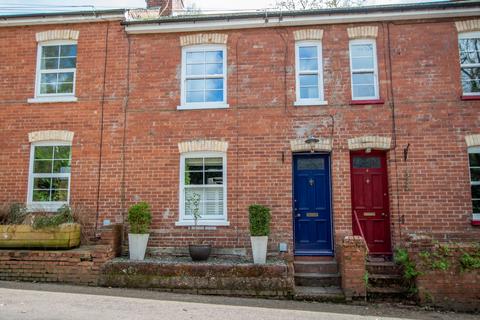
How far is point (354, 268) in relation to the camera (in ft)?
26.6

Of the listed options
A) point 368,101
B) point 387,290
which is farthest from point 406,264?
point 368,101

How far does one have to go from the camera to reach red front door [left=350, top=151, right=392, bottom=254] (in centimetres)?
966

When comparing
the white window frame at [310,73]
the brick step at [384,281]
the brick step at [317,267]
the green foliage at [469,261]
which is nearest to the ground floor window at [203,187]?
the brick step at [317,267]

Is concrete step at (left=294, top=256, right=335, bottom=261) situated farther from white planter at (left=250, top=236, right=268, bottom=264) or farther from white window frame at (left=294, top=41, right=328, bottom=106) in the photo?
white window frame at (left=294, top=41, right=328, bottom=106)

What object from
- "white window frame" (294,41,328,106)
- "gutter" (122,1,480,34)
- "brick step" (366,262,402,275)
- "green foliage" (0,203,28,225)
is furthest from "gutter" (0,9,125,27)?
"brick step" (366,262,402,275)

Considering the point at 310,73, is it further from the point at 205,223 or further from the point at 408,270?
the point at 408,270

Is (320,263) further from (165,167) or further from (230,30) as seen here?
(230,30)

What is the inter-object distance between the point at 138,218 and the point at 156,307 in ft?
9.13

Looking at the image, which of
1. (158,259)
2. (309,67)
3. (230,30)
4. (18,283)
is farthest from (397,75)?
(18,283)

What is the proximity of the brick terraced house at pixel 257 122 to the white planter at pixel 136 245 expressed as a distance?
706 millimetres

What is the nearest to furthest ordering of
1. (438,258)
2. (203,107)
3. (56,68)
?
(438,258)
(203,107)
(56,68)

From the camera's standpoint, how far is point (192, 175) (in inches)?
403

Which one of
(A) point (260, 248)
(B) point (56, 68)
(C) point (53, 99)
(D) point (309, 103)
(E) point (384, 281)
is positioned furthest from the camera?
(B) point (56, 68)

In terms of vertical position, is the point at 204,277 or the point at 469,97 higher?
the point at 469,97
